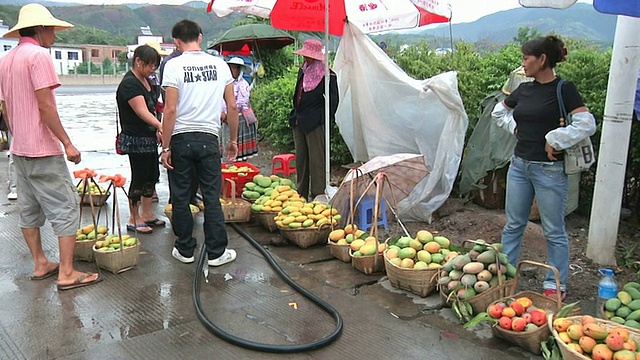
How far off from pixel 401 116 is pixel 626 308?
3.68 m

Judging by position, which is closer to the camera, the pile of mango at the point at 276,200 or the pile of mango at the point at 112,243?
the pile of mango at the point at 112,243

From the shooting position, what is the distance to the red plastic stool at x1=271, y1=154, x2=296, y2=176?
783 cm

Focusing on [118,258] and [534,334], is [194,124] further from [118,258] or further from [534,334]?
[534,334]

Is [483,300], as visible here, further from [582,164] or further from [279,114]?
[279,114]

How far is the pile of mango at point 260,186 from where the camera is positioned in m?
6.18

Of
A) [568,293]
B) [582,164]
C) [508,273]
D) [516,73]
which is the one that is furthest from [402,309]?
[516,73]

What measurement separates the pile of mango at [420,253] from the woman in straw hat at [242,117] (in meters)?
3.66

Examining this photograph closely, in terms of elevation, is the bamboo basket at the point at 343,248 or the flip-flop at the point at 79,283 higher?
the bamboo basket at the point at 343,248

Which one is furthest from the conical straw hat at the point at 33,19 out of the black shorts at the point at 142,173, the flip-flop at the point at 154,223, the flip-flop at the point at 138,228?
the flip-flop at the point at 154,223

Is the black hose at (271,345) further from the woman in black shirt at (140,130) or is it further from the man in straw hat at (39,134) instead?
the woman in black shirt at (140,130)

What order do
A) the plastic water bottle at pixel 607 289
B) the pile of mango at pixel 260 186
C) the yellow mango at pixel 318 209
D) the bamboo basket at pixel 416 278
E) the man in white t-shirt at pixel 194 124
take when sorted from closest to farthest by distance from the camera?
the plastic water bottle at pixel 607 289
the bamboo basket at pixel 416 278
the man in white t-shirt at pixel 194 124
the yellow mango at pixel 318 209
the pile of mango at pixel 260 186

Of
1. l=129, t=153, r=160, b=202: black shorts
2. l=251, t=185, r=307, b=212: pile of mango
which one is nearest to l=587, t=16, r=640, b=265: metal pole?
l=251, t=185, r=307, b=212: pile of mango

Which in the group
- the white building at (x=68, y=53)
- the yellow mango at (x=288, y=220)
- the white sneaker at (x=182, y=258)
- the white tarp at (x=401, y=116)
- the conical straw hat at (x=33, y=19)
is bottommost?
the white sneaker at (x=182, y=258)

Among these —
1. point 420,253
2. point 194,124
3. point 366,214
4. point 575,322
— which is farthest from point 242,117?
point 575,322
